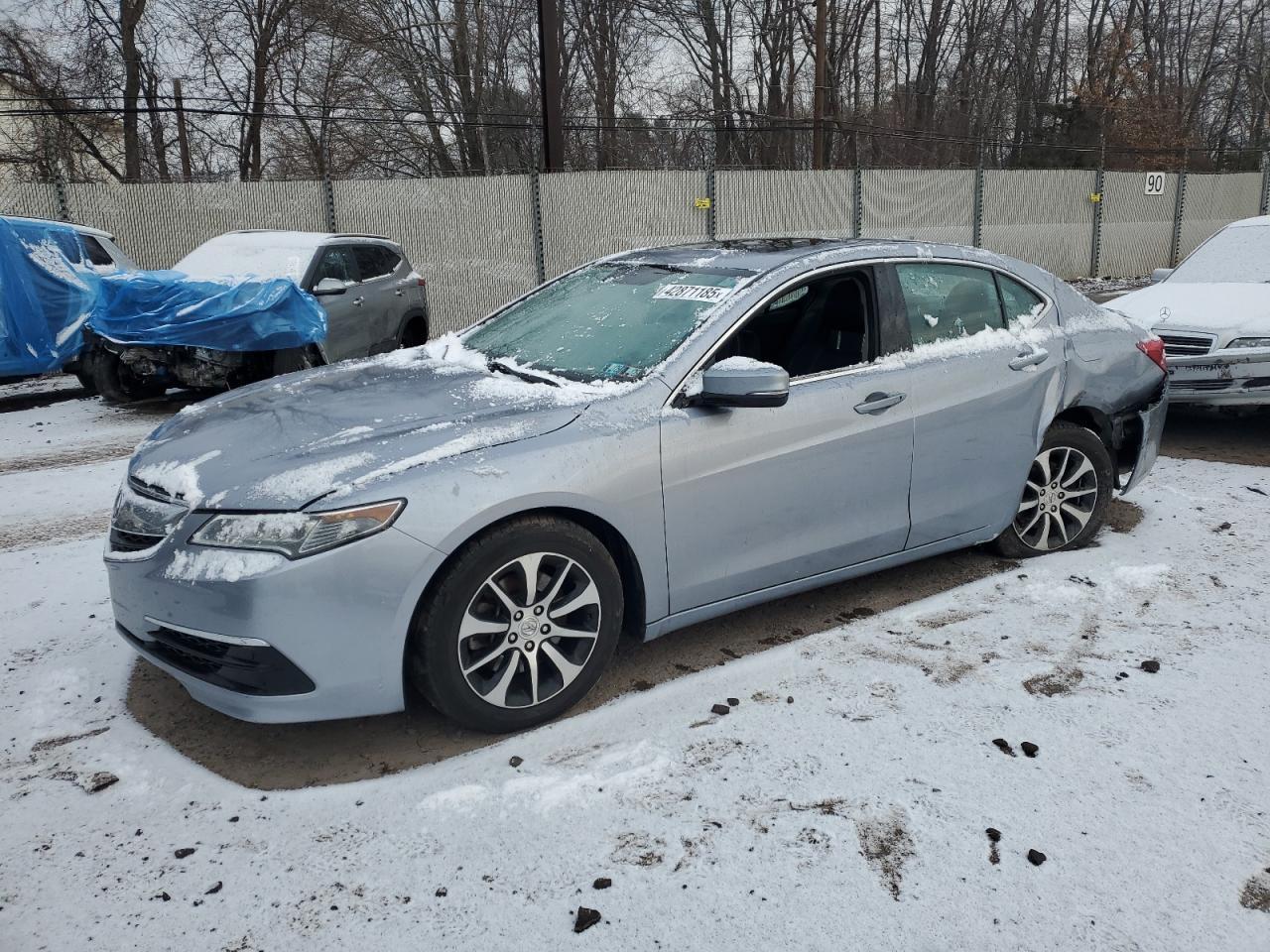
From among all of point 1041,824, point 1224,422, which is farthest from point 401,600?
point 1224,422

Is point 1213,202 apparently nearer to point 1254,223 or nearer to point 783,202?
point 783,202

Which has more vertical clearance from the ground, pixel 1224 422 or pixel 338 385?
pixel 338 385

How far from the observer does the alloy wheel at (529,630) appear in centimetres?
309

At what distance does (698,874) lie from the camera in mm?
2553

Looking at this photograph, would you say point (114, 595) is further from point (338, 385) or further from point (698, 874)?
point (698, 874)

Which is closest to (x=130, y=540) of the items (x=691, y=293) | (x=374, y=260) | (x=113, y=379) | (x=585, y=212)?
(x=691, y=293)

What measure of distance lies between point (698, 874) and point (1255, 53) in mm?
49544

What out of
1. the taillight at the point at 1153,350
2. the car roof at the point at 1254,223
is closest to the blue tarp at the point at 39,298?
the taillight at the point at 1153,350

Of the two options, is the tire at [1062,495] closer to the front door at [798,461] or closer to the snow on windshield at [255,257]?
the front door at [798,461]

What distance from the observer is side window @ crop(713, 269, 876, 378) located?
13.3 feet

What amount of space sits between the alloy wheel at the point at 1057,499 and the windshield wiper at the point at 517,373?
2412 millimetres

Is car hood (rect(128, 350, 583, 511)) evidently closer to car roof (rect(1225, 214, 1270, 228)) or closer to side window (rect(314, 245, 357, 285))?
side window (rect(314, 245, 357, 285))

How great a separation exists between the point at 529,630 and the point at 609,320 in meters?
1.44

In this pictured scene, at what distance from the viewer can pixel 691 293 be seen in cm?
393
